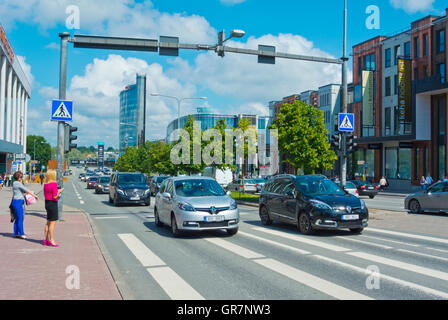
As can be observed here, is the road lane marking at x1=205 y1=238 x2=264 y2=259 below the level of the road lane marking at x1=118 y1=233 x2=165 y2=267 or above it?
above

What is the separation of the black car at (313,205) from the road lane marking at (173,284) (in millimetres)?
5164

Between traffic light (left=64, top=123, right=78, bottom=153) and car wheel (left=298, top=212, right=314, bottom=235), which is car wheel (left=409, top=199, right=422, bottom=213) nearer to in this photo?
car wheel (left=298, top=212, right=314, bottom=235)

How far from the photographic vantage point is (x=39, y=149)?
145m

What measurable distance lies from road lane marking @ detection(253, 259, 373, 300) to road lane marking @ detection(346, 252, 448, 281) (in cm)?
184

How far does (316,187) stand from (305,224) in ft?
4.14

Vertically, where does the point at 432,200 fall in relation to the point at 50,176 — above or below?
below

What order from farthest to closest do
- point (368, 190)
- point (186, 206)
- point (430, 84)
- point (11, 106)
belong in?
point (11, 106) → point (430, 84) → point (368, 190) → point (186, 206)

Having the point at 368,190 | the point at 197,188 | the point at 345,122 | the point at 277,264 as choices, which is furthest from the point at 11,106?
the point at 277,264

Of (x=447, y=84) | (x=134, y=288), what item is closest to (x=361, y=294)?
(x=134, y=288)

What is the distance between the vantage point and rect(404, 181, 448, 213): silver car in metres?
17.9

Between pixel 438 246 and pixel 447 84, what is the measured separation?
34310 millimetres

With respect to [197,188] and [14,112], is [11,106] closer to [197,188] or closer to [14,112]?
[14,112]

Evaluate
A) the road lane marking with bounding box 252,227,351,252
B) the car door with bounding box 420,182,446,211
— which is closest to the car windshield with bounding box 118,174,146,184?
the road lane marking with bounding box 252,227,351,252

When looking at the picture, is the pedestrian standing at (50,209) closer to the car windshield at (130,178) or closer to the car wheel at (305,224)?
the car wheel at (305,224)
